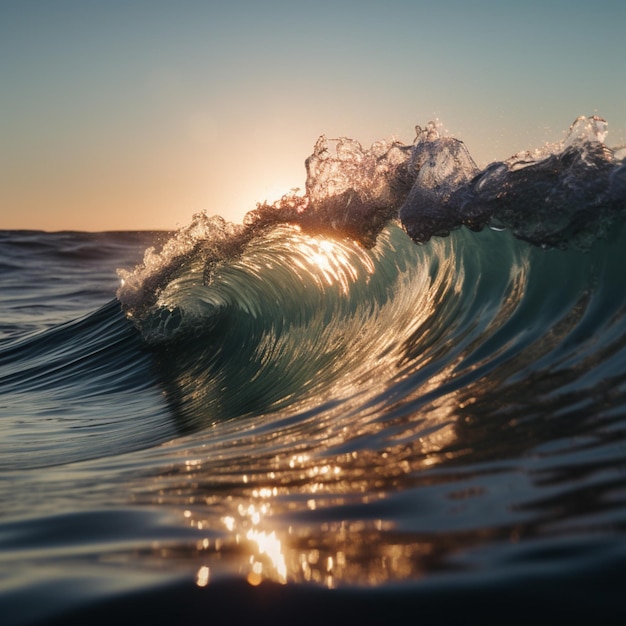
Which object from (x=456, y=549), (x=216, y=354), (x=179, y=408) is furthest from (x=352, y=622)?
(x=216, y=354)

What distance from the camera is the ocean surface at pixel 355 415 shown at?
4.86 feet

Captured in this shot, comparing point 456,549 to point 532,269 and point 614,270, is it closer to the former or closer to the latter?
point 614,270

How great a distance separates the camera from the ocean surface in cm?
148

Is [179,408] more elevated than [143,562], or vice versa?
[179,408]

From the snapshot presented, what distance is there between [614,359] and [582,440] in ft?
3.01

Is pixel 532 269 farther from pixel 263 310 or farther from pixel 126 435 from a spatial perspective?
pixel 263 310

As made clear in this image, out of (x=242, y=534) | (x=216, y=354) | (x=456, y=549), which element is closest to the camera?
(x=456, y=549)

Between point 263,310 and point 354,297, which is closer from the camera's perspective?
point 354,297

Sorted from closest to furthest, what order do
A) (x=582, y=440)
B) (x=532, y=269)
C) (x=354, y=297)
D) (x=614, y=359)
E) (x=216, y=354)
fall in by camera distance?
(x=582, y=440), (x=614, y=359), (x=532, y=269), (x=354, y=297), (x=216, y=354)

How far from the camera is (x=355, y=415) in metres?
3.08

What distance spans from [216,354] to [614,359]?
182 inches

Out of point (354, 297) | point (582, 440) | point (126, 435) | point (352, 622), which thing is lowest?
point (352, 622)

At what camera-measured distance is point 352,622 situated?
1361 mm

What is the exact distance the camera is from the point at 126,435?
4.56 metres
